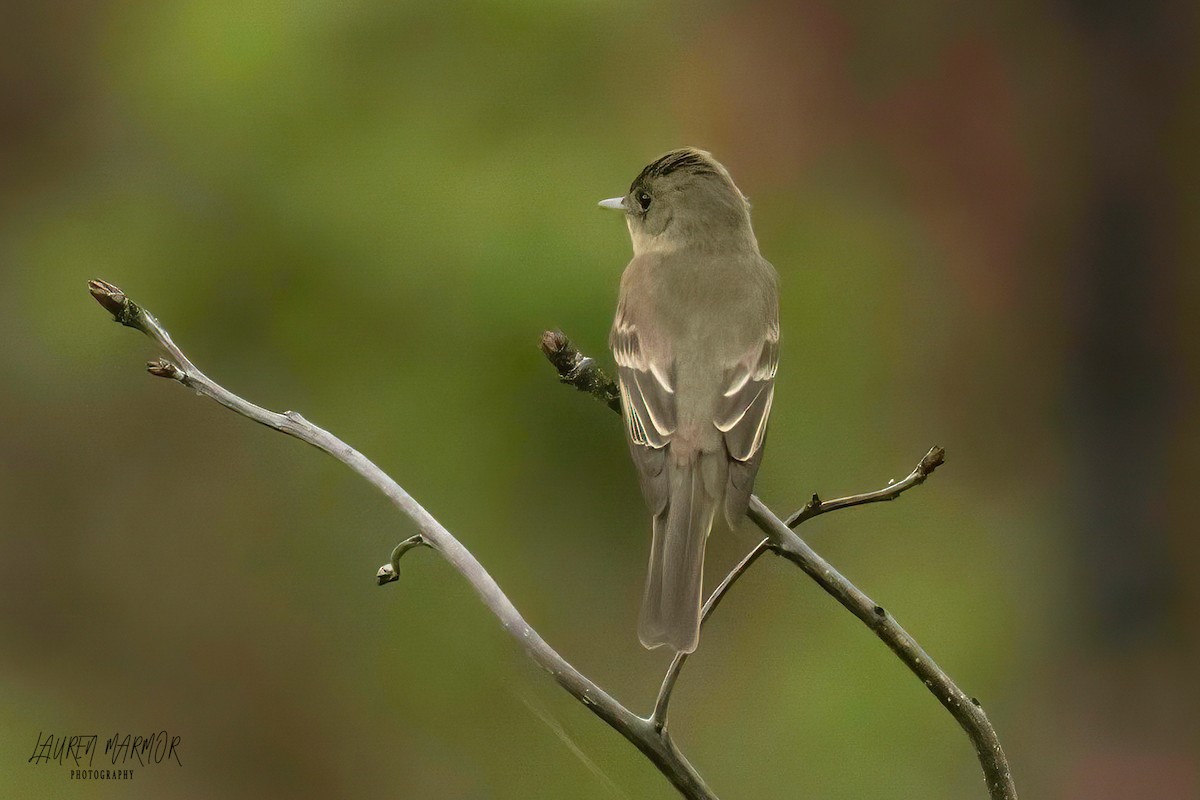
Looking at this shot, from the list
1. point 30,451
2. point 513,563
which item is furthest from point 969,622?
point 30,451

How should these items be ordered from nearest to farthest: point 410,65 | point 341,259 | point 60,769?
point 60,769, point 341,259, point 410,65

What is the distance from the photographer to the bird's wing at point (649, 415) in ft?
8.57

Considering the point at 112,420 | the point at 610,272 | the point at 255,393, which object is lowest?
the point at 112,420

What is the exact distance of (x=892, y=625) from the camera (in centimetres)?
169

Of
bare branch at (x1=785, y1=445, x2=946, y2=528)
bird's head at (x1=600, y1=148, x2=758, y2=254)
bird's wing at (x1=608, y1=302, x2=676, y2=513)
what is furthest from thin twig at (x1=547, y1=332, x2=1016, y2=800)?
bird's head at (x1=600, y1=148, x2=758, y2=254)

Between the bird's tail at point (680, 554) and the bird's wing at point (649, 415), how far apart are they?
0.03 meters

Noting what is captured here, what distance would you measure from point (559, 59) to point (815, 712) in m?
2.38

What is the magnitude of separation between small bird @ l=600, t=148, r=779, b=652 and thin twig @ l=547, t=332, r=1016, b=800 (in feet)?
0.81

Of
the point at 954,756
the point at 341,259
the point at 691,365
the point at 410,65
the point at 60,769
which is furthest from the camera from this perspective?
the point at 954,756

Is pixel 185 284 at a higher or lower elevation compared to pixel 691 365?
lower

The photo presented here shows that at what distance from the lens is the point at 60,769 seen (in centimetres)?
382

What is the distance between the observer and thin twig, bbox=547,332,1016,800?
1.59 metres

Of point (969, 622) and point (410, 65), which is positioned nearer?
point (410, 65)

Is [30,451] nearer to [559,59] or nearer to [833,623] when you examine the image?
[559,59]
